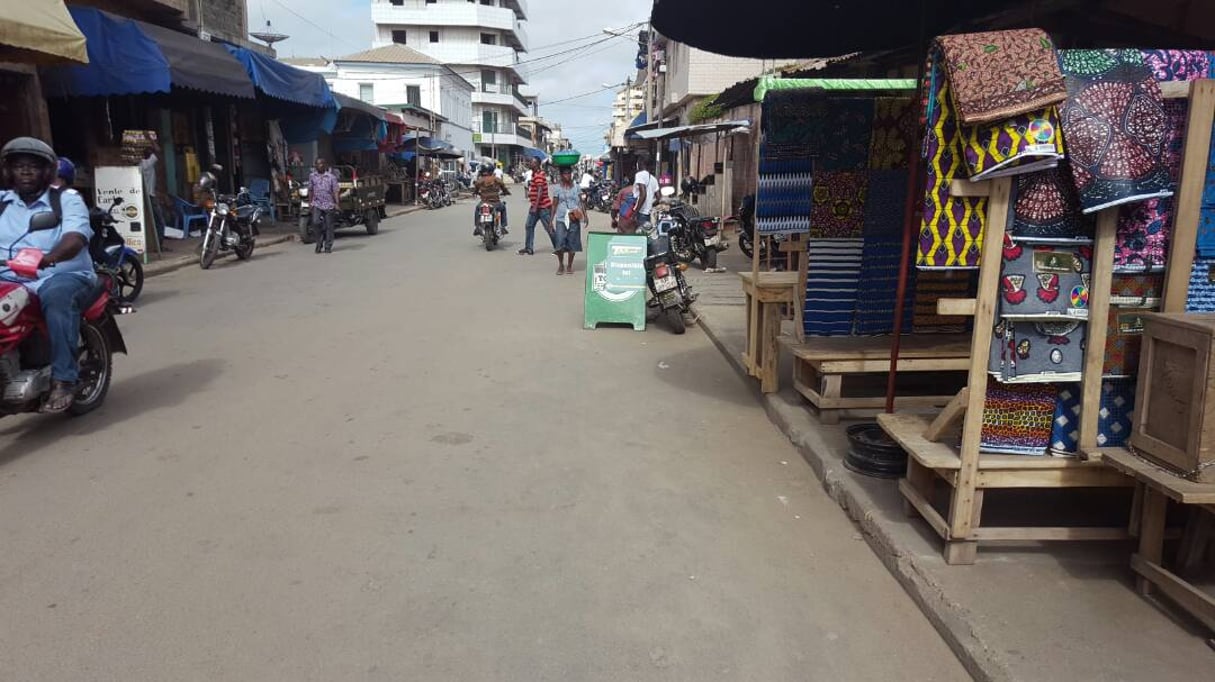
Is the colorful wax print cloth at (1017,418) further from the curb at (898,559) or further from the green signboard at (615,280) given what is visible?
the green signboard at (615,280)

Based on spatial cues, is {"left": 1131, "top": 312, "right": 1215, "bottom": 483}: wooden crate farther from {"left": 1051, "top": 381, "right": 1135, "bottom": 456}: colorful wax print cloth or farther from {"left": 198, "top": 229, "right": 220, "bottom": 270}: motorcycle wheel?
{"left": 198, "top": 229, "right": 220, "bottom": 270}: motorcycle wheel

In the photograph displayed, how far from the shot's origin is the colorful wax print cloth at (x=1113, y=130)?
10.1ft

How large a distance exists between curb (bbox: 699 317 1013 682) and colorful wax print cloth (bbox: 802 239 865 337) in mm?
643

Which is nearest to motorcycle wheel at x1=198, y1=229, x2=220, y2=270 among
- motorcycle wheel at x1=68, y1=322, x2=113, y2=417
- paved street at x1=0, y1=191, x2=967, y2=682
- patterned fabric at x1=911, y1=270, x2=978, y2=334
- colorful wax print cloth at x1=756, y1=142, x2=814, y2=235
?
paved street at x1=0, y1=191, x2=967, y2=682

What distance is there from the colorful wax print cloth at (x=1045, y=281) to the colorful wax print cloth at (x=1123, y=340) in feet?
0.47

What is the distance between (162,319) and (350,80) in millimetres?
49340

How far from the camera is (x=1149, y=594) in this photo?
3248 mm

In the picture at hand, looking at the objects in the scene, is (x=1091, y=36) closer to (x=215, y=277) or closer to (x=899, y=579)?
(x=899, y=579)

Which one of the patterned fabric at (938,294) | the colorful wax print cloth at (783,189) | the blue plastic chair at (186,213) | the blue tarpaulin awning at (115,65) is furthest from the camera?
Result: the blue plastic chair at (186,213)

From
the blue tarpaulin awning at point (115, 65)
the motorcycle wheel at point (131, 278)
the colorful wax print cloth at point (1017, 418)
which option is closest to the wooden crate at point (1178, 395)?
the colorful wax print cloth at point (1017, 418)

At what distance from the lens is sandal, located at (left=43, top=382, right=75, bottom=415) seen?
5.15m

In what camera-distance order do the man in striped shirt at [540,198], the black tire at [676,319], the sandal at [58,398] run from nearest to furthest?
the sandal at [58,398]
the black tire at [676,319]
the man in striped shirt at [540,198]

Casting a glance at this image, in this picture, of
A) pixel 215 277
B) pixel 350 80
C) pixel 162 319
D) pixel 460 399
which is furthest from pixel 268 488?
pixel 350 80

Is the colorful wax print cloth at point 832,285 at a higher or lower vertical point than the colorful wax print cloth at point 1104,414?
higher
